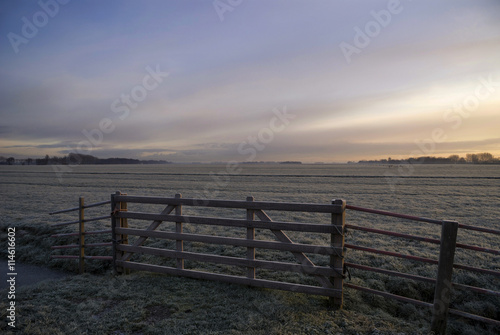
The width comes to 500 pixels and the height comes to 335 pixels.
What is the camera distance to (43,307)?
Result: 5121 millimetres

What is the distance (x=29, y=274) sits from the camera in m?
7.90

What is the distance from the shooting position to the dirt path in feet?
24.3

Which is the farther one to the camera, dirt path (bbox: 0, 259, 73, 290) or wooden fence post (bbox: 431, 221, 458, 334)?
dirt path (bbox: 0, 259, 73, 290)

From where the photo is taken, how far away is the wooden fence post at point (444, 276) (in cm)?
450

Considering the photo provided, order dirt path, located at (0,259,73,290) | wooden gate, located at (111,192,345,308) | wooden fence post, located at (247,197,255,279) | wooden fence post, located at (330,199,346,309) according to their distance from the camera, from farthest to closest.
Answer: dirt path, located at (0,259,73,290)
wooden fence post, located at (247,197,255,279)
wooden gate, located at (111,192,345,308)
wooden fence post, located at (330,199,346,309)

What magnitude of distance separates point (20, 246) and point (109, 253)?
3.95 m

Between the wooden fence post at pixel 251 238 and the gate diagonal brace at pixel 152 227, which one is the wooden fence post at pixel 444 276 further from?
the gate diagonal brace at pixel 152 227

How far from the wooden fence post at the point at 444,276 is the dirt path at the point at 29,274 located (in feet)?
28.7

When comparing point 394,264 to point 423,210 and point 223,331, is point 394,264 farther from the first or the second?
point 423,210

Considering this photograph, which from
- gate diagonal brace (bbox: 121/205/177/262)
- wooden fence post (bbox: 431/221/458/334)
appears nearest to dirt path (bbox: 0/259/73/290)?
gate diagonal brace (bbox: 121/205/177/262)

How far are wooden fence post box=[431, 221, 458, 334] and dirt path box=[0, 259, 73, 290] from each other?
8751mm

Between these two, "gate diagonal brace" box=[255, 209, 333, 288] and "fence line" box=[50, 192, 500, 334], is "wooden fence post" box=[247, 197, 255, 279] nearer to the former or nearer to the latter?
"fence line" box=[50, 192, 500, 334]

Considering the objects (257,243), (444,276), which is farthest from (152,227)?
(444,276)

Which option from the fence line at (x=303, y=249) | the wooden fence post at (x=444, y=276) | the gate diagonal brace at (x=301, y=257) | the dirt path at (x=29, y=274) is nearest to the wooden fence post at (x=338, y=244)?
the fence line at (x=303, y=249)
